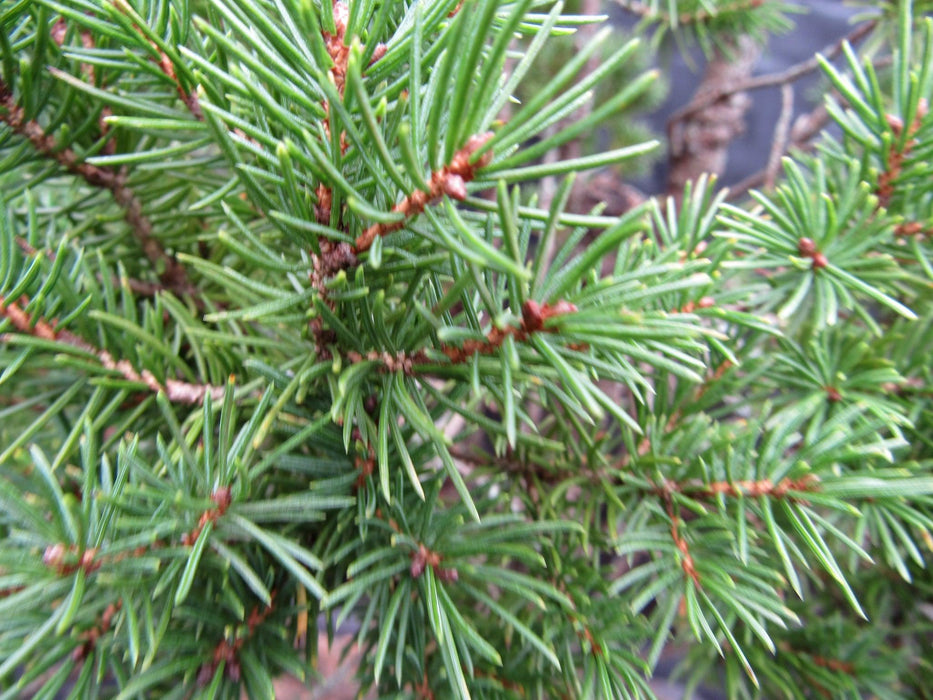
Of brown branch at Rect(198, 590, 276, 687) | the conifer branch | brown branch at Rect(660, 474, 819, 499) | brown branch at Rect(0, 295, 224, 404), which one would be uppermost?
the conifer branch

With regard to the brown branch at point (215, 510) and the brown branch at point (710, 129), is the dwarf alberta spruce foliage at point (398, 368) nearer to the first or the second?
the brown branch at point (215, 510)

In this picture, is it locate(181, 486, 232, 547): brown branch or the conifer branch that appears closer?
locate(181, 486, 232, 547): brown branch

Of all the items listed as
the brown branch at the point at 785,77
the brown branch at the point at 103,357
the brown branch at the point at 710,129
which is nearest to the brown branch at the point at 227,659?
the brown branch at the point at 103,357

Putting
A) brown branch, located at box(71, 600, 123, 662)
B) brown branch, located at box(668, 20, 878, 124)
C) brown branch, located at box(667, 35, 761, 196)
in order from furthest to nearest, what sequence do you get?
brown branch, located at box(667, 35, 761, 196)
brown branch, located at box(668, 20, 878, 124)
brown branch, located at box(71, 600, 123, 662)

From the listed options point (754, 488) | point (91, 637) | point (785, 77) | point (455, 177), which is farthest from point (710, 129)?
point (91, 637)

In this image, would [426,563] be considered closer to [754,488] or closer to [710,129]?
[754,488]


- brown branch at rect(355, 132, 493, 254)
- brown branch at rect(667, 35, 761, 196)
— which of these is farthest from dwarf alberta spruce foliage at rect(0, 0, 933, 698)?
brown branch at rect(667, 35, 761, 196)

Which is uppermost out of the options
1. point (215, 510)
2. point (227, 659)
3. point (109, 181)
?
point (109, 181)

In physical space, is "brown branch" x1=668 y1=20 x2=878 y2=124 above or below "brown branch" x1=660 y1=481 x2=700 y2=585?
above

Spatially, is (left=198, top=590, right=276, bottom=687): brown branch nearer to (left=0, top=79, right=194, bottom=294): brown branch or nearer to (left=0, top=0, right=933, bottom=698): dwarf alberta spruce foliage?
(left=0, top=0, right=933, bottom=698): dwarf alberta spruce foliage
